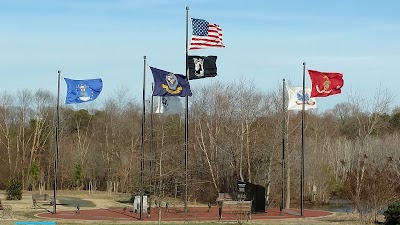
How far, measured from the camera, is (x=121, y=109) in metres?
73.8

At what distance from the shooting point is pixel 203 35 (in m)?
29.9

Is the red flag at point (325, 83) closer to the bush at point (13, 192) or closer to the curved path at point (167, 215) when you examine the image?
the curved path at point (167, 215)

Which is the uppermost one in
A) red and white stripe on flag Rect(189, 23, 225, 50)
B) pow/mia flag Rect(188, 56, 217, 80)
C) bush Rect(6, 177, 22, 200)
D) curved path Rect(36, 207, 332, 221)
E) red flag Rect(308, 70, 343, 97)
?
red and white stripe on flag Rect(189, 23, 225, 50)

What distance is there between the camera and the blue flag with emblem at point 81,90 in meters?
29.9

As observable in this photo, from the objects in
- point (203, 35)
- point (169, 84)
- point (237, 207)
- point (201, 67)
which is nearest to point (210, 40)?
point (203, 35)

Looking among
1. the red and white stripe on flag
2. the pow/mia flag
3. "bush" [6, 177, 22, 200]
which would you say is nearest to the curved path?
the pow/mia flag

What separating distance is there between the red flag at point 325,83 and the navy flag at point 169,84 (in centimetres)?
639

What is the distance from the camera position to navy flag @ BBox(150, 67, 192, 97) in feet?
95.4

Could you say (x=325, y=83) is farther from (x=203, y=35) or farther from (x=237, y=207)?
(x=237, y=207)

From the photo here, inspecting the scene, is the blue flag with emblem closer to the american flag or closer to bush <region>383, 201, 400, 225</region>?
the american flag

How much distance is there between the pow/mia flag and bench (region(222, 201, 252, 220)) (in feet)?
20.1

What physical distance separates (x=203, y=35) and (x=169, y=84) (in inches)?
113

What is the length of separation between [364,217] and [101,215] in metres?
12.4

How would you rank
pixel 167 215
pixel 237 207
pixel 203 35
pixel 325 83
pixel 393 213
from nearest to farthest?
pixel 393 213 < pixel 237 207 < pixel 203 35 < pixel 167 215 < pixel 325 83
